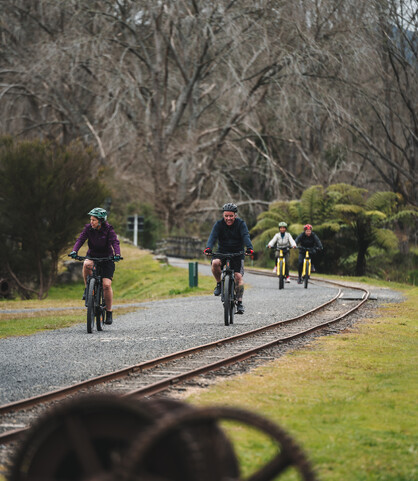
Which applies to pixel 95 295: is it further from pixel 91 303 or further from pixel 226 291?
pixel 226 291

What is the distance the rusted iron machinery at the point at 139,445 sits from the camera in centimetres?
269

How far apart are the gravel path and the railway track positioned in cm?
34

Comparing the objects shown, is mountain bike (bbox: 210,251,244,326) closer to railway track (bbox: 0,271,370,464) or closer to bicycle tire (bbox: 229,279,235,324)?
bicycle tire (bbox: 229,279,235,324)

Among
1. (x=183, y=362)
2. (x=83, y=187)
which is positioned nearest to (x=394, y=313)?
(x=183, y=362)

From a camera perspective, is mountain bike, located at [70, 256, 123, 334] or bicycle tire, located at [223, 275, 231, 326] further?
bicycle tire, located at [223, 275, 231, 326]

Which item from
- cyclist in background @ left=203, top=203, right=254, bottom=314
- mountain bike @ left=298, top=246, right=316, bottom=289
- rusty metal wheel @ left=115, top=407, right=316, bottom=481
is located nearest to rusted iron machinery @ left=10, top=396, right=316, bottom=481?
rusty metal wheel @ left=115, top=407, right=316, bottom=481

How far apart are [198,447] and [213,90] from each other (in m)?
44.9

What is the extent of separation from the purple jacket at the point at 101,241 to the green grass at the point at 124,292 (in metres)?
2.19

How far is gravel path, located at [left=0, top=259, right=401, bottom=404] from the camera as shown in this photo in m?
8.17

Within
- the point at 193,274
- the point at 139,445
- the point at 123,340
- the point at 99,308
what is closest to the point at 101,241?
the point at 99,308

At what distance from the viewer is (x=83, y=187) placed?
2756cm

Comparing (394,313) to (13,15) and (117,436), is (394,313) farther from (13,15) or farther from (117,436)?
(13,15)

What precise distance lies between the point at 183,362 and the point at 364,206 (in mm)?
24721

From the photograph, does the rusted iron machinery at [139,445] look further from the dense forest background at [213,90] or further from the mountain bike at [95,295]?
the dense forest background at [213,90]
